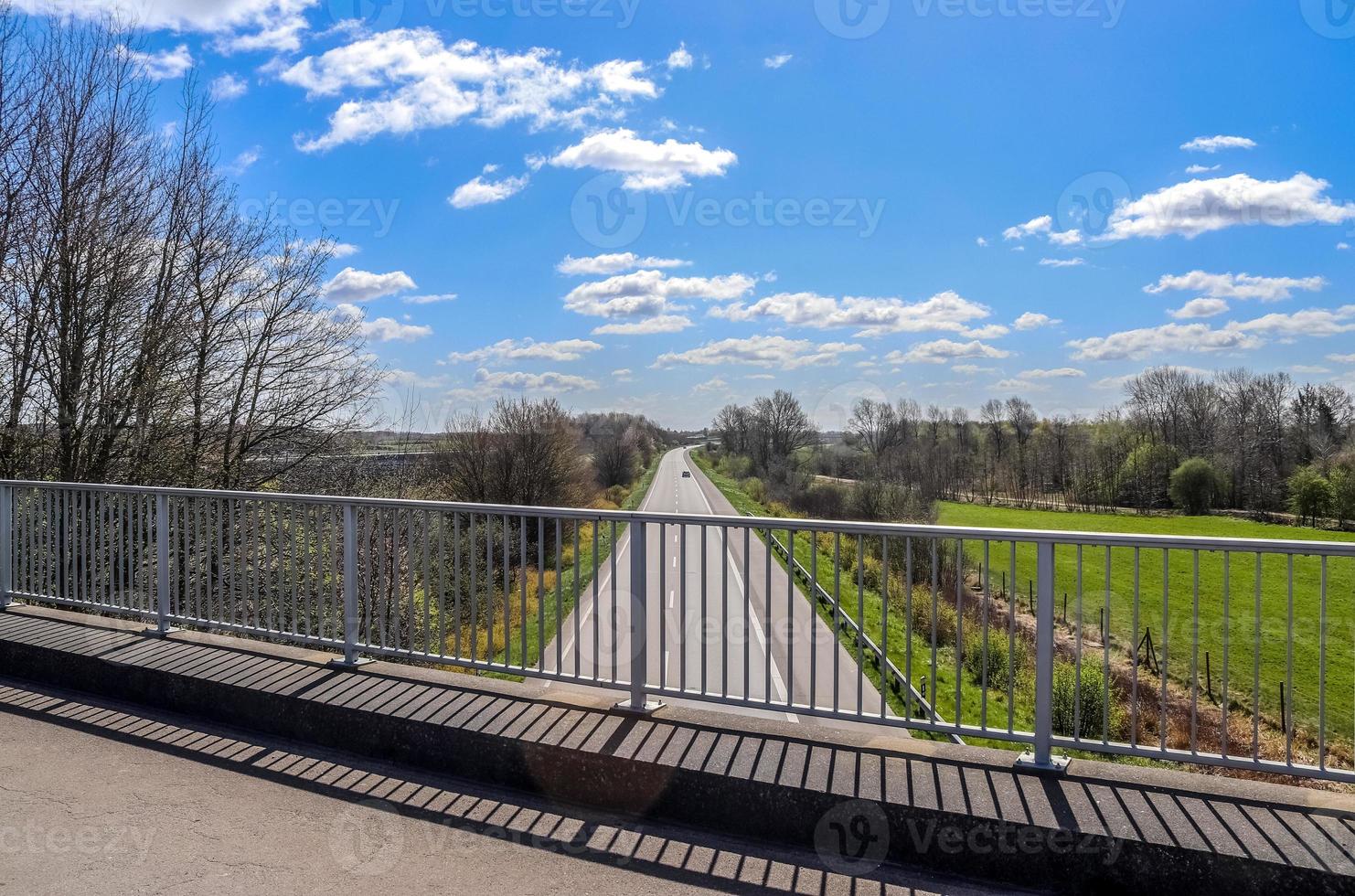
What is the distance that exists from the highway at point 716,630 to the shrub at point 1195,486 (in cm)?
3311

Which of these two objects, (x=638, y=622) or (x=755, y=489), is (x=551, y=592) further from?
(x=755, y=489)

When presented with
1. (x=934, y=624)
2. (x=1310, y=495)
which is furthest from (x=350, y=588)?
(x=1310, y=495)

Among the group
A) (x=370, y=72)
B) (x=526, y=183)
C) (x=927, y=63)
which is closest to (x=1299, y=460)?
(x=927, y=63)

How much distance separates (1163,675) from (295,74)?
1350 cm

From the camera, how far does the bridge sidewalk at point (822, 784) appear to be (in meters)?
2.48

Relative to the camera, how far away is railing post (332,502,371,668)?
4.11 m

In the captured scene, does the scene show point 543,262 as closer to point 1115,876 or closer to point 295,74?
point 295,74

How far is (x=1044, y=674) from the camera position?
3025 millimetres

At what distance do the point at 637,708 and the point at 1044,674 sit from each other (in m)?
1.77

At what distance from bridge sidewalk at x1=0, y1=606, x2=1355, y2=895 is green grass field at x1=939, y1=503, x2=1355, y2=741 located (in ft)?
31.8

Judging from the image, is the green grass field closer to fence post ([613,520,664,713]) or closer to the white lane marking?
the white lane marking

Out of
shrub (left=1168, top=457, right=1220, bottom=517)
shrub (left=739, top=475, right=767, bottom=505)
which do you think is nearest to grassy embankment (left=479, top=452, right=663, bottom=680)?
shrub (left=739, top=475, right=767, bottom=505)

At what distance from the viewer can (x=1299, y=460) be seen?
167 ft

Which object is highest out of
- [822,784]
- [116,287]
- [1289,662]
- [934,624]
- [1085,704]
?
[116,287]
